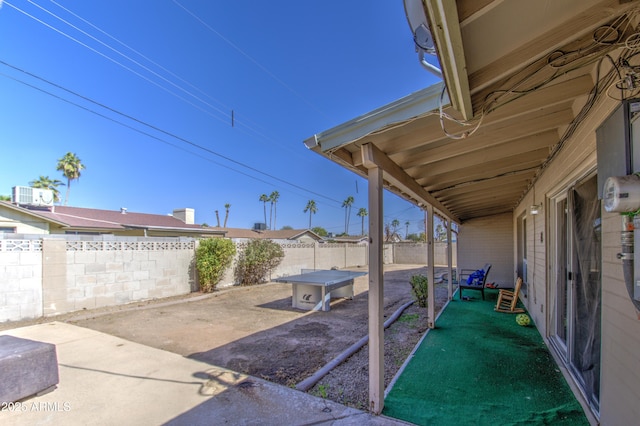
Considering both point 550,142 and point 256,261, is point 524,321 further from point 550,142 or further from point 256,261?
point 256,261

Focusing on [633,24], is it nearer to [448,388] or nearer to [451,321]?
[448,388]

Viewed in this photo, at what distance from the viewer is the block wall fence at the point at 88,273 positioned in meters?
6.00

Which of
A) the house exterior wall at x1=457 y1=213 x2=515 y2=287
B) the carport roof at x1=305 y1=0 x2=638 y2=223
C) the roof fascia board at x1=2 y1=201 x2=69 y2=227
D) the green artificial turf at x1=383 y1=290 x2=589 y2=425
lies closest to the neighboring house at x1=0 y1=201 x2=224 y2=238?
the roof fascia board at x1=2 y1=201 x2=69 y2=227

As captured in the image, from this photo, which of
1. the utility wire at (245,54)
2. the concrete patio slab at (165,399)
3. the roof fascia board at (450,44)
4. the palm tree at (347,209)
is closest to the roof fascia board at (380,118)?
the roof fascia board at (450,44)

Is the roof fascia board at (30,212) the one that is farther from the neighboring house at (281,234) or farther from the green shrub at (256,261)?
the neighboring house at (281,234)

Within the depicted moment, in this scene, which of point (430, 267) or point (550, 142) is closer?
point (550, 142)

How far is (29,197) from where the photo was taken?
11836 mm

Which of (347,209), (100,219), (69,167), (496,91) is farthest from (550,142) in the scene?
(347,209)

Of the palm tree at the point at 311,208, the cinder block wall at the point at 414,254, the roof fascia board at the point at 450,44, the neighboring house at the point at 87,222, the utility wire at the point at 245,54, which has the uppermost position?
the utility wire at the point at 245,54

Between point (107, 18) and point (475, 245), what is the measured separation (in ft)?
41.6

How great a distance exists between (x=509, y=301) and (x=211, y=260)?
27.4 ft

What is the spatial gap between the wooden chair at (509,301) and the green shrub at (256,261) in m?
7.88

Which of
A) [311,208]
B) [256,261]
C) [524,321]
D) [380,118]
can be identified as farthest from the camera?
[311,208]

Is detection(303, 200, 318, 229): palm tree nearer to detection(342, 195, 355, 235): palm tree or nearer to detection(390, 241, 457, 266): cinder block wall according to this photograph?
detection(342, 195, 355, 235): palm tree
